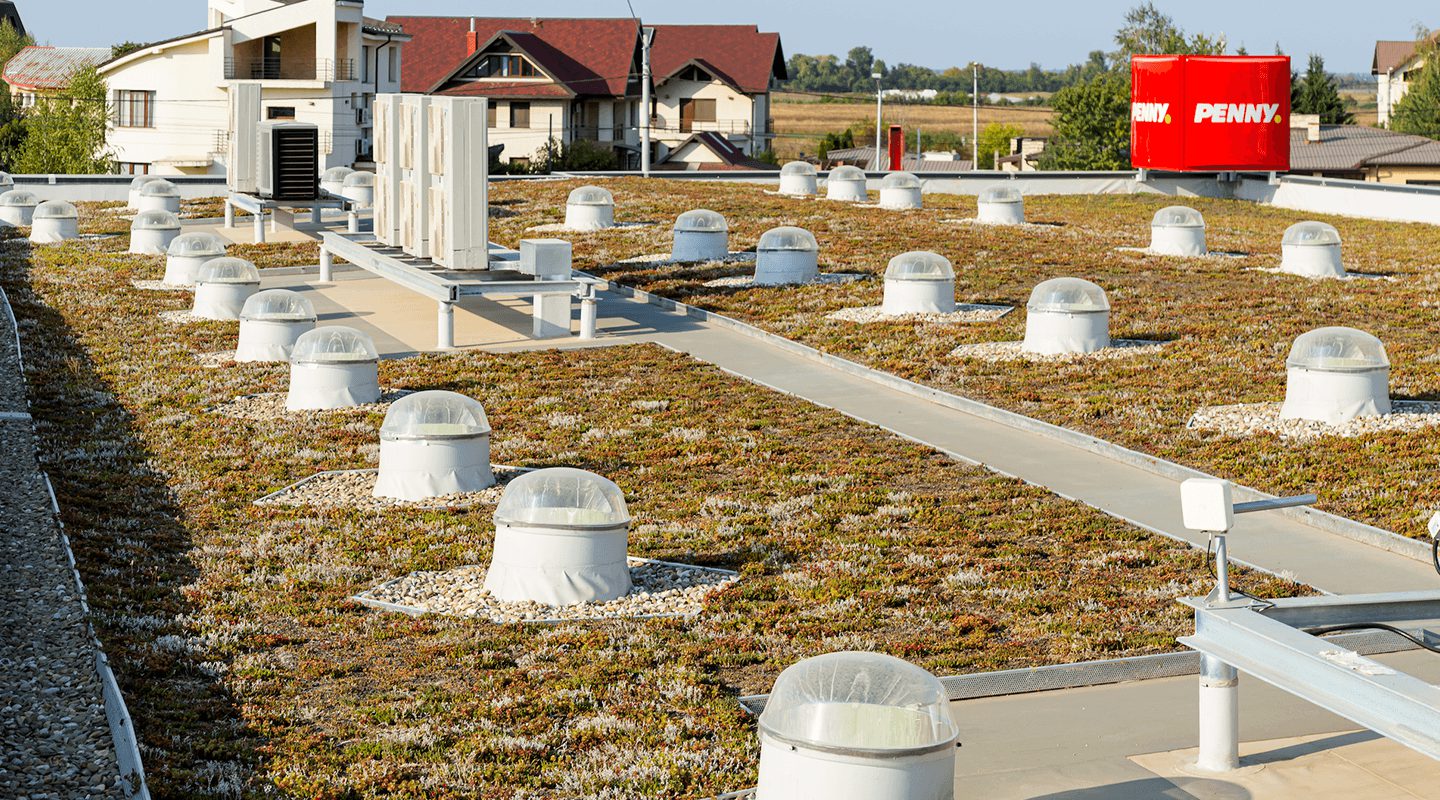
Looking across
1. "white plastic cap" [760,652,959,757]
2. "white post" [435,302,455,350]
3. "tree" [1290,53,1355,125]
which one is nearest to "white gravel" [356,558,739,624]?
"white plastic cap" [760,652,959,757]

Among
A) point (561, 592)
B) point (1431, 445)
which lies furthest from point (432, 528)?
point (1431, 445)

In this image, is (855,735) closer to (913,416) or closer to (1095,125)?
(913,416)

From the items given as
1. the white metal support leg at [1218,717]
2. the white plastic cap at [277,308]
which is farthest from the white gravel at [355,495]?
the white metal support leg at [1218,717]

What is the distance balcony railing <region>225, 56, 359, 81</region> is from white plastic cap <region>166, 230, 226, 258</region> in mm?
43376

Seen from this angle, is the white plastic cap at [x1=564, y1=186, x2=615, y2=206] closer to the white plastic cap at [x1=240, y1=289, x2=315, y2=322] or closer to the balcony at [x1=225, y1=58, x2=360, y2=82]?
the white plastic cap at [x1=240, y1=289, x2=315, y2=322]

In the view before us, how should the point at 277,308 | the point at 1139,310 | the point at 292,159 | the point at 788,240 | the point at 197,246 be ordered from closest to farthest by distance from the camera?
the point at 277,308 < the point at 1139,310 < the point at 788,240 < the point at 197,246 < the point at 292,159

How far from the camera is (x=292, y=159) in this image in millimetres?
36750

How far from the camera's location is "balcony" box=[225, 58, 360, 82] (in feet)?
241

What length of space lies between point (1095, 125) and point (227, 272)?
68.6m

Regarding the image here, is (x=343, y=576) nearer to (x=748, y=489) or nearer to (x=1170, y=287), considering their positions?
(x=748, y=489)

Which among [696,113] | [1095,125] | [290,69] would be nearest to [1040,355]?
[290,69]

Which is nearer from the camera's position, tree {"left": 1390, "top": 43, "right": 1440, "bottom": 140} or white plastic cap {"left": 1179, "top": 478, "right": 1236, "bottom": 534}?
white plastic cap {"left": 1179, "top": 478, "right": 1236, "bottom": 534}

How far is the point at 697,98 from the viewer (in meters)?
95.6

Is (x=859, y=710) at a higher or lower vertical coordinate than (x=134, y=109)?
lower
